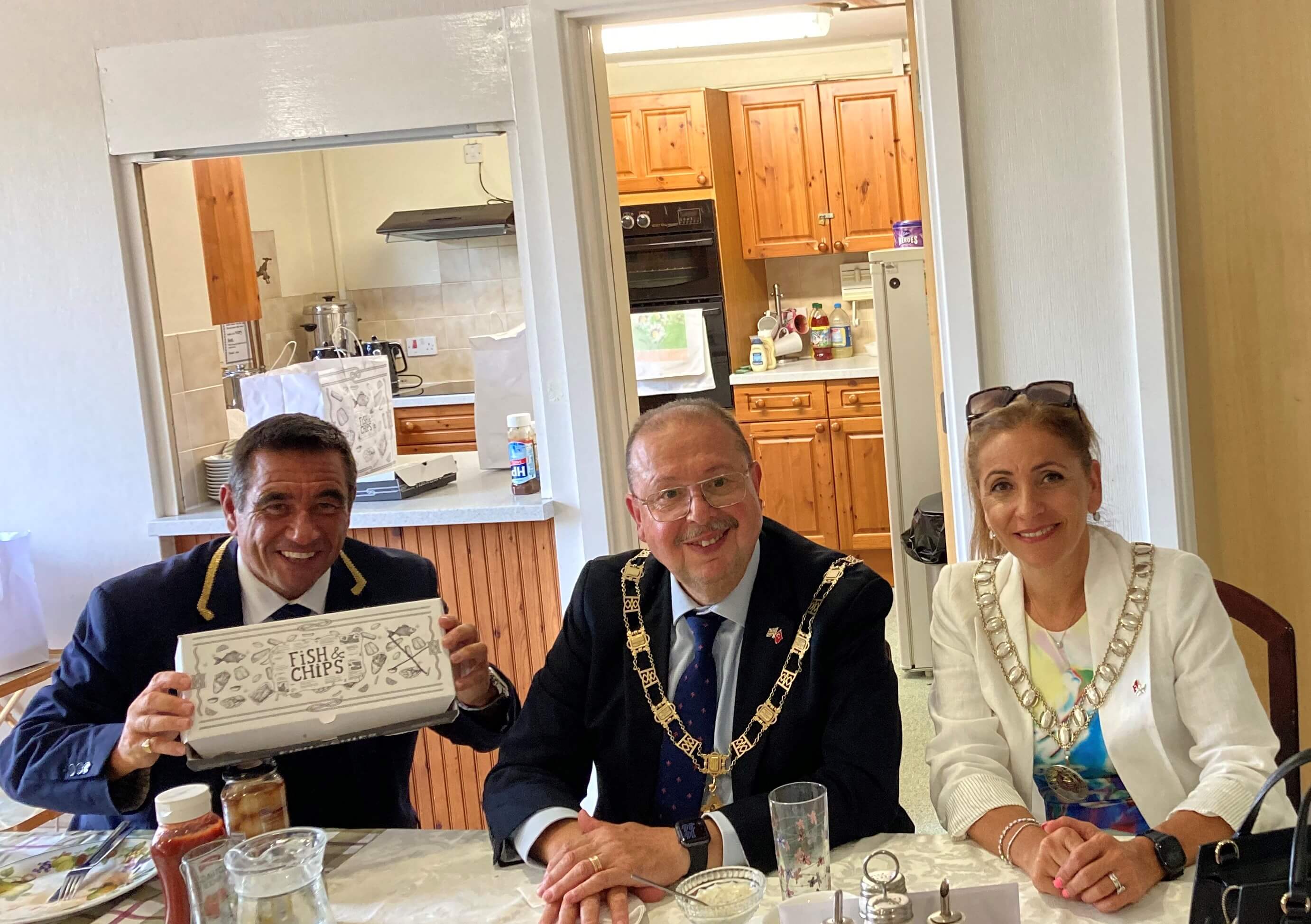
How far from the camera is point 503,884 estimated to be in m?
1.53

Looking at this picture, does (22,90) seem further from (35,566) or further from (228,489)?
(228,489)

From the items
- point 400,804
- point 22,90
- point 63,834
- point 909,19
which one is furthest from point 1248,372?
point 22,90

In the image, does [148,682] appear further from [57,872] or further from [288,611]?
[57,872]

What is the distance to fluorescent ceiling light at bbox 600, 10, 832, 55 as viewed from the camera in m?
4.70

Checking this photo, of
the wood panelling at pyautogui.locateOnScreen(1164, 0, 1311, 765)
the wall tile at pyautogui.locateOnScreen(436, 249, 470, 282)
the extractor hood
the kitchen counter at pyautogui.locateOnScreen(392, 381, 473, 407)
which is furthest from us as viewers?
the wall tile at pyautogui.locateOnScreen(436, 249, 470, 282)

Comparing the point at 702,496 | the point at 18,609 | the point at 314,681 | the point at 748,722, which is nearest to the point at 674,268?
the point at 18,609

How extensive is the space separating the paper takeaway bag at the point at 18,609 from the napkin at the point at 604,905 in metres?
2.07

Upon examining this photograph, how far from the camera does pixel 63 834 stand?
174 centimetres

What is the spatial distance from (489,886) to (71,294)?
94.3 inches

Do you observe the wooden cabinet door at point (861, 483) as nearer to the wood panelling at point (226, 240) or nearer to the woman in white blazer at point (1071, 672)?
the wood panelling at point (226, 240)

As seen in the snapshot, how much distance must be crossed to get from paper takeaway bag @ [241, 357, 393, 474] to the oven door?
8.70ft

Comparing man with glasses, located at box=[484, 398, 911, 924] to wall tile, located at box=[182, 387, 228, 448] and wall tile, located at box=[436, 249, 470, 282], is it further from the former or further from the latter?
wall tile, located at box=[436, 249, 470, 282]

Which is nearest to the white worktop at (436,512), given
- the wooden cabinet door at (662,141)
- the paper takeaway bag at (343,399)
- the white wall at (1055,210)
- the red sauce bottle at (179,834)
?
the paper takeaway bag at (343,399)

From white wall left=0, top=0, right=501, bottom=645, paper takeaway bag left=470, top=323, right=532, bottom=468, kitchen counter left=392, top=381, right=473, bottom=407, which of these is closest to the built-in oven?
kitchen counter left=392, top=381, right=473, bottom=407
